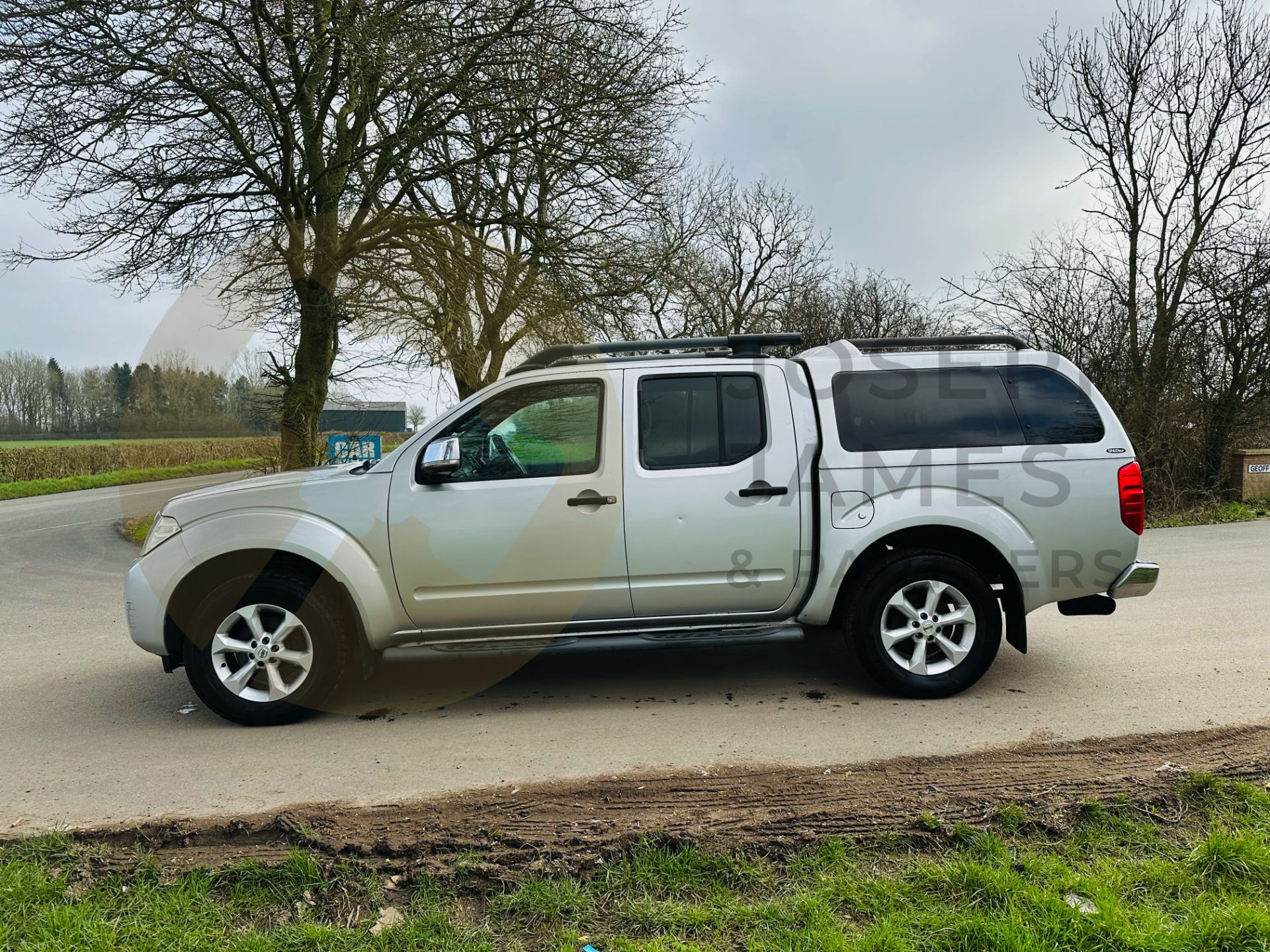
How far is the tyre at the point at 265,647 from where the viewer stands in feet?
15.4

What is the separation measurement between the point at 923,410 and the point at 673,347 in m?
1.54

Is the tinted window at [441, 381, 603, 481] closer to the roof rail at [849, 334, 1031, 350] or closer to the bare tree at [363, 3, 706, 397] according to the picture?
the roof rail at [849, 334, 1031, 350]

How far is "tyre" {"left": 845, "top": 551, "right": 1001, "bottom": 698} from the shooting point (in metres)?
4.86

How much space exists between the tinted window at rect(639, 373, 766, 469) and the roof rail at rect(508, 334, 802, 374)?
0.73 ft

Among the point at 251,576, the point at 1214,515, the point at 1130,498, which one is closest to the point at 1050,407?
the point at 1130,498

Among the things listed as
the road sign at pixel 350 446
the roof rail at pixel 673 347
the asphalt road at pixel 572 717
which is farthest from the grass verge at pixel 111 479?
the roof rail at pixel 673 347

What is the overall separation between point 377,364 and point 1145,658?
1320 centimetres

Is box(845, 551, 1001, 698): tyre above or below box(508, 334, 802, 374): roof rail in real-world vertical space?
below

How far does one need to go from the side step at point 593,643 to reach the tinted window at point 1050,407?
6.03ft

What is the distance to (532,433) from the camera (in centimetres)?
500

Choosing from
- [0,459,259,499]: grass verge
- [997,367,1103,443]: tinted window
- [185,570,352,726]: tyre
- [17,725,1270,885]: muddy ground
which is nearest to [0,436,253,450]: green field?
[0,459,259,499]: grass verge

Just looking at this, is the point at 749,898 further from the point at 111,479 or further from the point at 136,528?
the point at 111,479

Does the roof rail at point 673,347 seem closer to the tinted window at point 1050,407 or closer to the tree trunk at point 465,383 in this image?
the tinted window at point 1050,407

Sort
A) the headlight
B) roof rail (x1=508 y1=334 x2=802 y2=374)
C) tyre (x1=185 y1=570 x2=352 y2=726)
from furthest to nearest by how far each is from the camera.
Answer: roof rail (x1=508 y1=334 x2=802 y2=374), the headlight, tyre (x1=185 y1=570 x2=352 y2=726)
